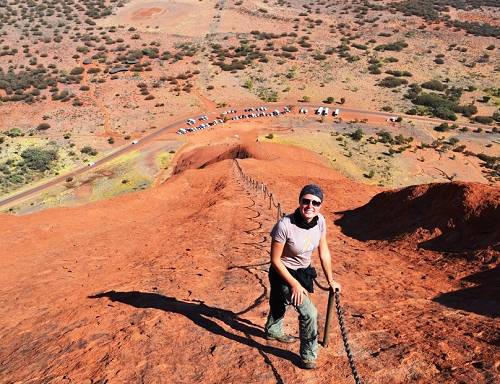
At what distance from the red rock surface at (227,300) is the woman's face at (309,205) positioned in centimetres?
248

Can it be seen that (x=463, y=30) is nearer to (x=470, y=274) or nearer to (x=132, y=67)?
(x=132, y=67)

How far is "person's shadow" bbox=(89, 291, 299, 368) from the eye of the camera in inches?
244

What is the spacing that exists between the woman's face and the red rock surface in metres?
2.48

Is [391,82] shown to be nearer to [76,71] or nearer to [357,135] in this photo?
[357,135]

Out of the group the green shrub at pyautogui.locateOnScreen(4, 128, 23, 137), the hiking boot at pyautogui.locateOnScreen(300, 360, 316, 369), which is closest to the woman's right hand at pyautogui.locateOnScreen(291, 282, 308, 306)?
the hiking boot at pyautogui.locateOnScreen(300, 360, 316, 369)

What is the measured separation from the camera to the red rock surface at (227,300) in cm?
588

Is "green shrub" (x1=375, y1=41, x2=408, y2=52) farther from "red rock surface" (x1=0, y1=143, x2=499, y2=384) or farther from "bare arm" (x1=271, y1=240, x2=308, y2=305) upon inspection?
"bare arm" (x1=271, y1=240, x2=308, y2=305)

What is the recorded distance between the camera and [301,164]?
30.0 metres

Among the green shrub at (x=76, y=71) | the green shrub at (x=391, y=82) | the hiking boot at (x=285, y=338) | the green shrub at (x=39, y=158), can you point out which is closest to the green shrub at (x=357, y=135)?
the green shrub at (x=391, y=82)

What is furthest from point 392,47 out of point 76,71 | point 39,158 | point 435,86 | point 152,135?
point 39,158

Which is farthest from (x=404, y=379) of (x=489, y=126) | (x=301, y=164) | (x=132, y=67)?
(x=132, y=67)

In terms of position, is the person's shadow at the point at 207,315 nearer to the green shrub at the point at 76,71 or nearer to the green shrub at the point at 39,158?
the green shrub at the point at 39,158

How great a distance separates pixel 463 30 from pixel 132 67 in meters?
56.3

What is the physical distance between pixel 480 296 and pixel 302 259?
5.36 meters
